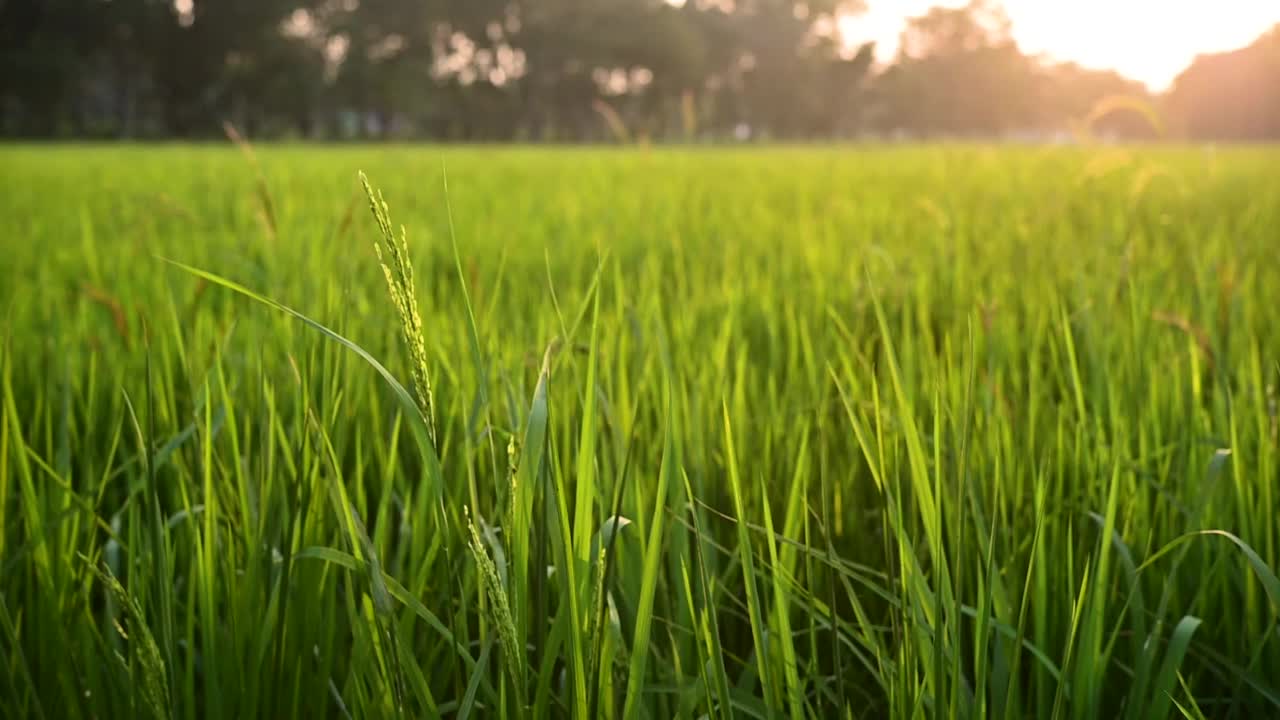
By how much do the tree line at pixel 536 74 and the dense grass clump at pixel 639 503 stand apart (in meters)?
28.9

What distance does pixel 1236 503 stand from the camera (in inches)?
37.9

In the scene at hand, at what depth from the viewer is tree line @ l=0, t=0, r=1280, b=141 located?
35938 mm

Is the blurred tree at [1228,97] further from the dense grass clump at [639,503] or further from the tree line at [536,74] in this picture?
the dense grass clump at [639,503]

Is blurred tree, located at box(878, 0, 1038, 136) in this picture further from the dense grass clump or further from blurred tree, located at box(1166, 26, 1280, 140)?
the dense grass clump

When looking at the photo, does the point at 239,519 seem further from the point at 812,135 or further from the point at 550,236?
the point at 812,135

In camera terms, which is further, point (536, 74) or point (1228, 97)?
point (536, 74)

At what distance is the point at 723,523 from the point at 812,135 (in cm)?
5242

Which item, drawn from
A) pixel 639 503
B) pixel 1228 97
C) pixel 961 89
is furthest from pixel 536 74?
pixel 639 503

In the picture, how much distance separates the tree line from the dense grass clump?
28917 millimetres

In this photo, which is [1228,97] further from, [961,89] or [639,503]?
[639,503]

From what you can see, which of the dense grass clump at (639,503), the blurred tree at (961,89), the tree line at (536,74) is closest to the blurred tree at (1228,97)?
the tree line at (536,74)

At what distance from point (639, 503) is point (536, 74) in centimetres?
4685

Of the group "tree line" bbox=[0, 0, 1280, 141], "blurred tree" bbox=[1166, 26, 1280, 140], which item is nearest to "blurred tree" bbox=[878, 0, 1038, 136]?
"tree line" bbox=[0, 0, 1280, 141]

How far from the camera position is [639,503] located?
0.78 m
